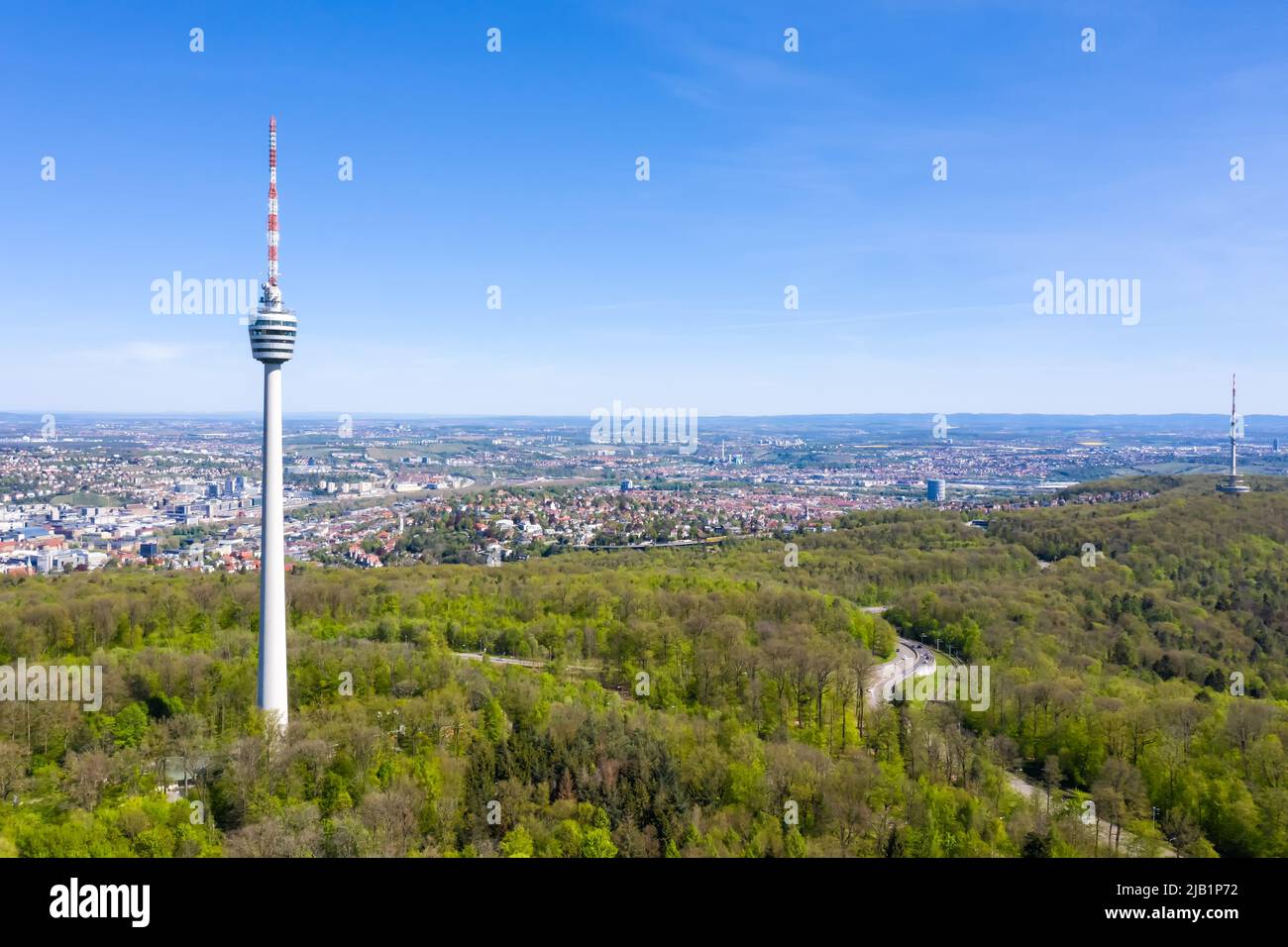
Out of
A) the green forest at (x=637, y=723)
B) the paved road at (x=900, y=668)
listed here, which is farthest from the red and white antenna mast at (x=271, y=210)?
the paved road at (x=900, y=668)

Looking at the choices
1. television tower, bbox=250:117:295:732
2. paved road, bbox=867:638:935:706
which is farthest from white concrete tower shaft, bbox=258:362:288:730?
paved road, bbox=867:638:935:706

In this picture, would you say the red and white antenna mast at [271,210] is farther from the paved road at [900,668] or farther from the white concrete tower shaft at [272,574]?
the paved road at [900,668]

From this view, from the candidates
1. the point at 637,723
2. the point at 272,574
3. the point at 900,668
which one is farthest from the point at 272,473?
the point at 900,668

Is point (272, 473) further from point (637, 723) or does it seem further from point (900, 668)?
point (900, 668)

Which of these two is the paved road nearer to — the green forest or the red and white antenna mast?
the green forest
